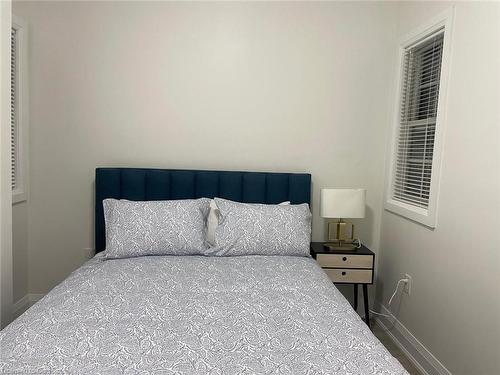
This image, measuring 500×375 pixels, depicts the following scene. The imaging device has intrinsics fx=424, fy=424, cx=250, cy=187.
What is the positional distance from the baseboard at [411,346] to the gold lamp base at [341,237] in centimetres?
57

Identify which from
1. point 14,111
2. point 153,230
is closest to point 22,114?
point 14,111

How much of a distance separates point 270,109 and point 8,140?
71.6 inches

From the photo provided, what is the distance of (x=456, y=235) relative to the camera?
7.71 feet

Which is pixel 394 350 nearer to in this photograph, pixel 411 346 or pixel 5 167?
pixel 411 346

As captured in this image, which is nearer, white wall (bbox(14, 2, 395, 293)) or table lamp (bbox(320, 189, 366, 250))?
table lamp (bbox(320, 189, 366, 250))

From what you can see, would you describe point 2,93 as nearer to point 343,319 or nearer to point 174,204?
point 174,204

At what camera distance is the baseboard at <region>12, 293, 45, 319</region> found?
3.19 m

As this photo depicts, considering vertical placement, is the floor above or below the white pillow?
below

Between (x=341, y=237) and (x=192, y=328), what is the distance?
1787mm

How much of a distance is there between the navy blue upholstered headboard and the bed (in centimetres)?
60

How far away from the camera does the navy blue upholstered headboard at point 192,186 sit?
319 centimetres

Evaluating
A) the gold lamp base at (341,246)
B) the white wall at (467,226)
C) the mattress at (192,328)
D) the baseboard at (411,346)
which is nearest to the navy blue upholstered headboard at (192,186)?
the gold lamp base at (341,246)

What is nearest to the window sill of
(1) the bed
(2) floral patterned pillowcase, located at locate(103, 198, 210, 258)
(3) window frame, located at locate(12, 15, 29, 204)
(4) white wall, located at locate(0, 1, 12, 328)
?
(1) the bed

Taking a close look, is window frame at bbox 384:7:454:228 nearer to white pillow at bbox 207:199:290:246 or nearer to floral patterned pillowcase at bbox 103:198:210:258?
white pillow at bbox 207:199:290:246
